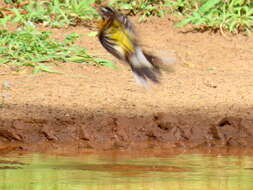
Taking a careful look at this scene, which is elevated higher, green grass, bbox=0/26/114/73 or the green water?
green grass, bbox=0/26/114/73

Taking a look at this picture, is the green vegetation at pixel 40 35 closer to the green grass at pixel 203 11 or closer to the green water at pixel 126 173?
the green grass at pixel 203 11

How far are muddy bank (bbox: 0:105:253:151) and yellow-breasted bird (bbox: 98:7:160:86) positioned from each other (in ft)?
6.01

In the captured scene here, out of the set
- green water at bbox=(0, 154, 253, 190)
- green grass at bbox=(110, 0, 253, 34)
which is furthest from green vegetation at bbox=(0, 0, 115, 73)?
green water at bbox=(0, 154, 253, 190)

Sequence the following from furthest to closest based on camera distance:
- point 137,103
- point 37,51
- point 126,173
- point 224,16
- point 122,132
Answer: point 224,16 → point 37,51 → point 137,103 → point 122,132 → point 126,173

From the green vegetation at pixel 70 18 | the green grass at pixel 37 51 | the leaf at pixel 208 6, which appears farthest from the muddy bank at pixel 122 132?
the leaf at pixel 208 6

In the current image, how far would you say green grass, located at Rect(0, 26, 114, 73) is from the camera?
7.78m

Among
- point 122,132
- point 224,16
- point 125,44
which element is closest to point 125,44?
point 125,44

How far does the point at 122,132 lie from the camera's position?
6.13 metres

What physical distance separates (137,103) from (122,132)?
0.81 m

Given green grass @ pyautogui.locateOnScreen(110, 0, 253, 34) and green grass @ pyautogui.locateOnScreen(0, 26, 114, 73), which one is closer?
green grass @ pyautogui.locateOnScreen(0, 26, 114, 73)

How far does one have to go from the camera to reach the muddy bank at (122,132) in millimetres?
6051

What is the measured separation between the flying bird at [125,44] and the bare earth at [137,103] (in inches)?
33.5

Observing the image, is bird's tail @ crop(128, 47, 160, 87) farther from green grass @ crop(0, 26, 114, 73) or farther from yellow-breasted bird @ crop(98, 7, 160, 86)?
green grass @ crop(0, 26, 114, 73)

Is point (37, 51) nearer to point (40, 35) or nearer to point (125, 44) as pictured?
point (40, 35)
